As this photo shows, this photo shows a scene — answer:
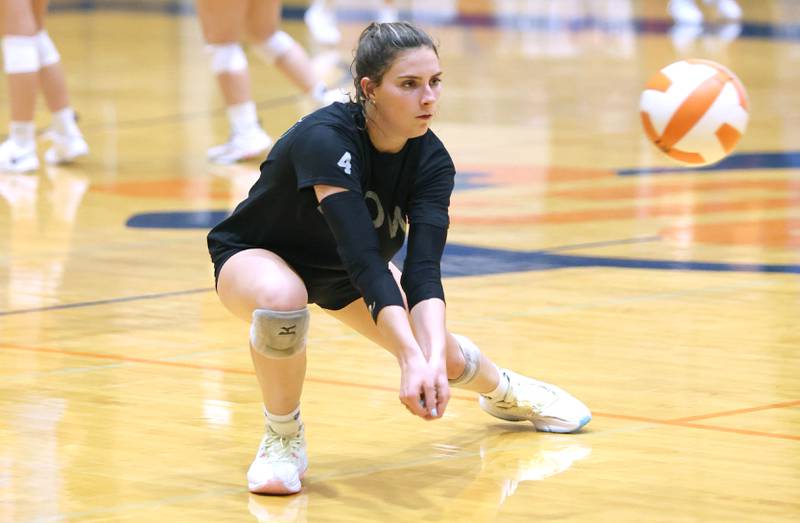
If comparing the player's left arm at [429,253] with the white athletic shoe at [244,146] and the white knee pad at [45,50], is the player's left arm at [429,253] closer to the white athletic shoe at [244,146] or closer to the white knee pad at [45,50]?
the white knee pad at [45,50]

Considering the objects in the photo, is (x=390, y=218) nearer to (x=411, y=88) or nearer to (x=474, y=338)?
(x=411, y=88)

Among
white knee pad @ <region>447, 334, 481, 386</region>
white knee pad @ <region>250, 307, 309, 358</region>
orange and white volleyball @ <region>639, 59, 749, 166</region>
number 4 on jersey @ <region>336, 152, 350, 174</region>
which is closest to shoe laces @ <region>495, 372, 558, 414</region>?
white knee pad @ <region>447, 334, 481, 386</region>

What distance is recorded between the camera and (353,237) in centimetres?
353

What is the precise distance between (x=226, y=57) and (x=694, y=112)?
3.89m

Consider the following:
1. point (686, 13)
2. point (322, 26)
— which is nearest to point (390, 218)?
point (322, 26)

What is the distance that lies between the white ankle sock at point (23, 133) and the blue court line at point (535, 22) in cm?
1032

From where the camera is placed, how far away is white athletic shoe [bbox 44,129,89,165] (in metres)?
9.21

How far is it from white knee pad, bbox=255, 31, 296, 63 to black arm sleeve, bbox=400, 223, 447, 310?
5.81 m

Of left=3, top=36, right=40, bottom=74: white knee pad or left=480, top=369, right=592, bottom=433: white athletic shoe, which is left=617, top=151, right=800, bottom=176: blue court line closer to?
left=3, top=36, right=40, bottom=74: white knee pad

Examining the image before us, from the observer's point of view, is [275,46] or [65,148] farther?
[275,46]

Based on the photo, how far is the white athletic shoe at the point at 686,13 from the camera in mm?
19125

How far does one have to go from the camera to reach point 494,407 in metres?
4.20

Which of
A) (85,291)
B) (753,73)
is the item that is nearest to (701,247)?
(85,291)

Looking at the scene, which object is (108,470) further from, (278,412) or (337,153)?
(337,153)
